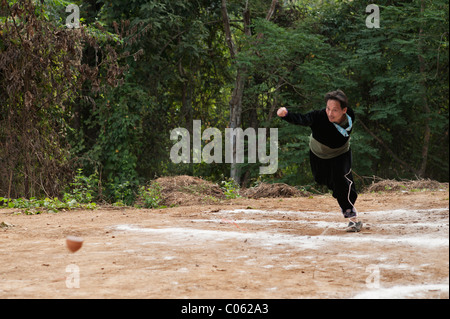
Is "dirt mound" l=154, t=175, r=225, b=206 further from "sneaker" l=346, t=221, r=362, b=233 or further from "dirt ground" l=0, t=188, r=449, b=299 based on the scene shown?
"sneaker" l=346, t=221, r=362, b=233

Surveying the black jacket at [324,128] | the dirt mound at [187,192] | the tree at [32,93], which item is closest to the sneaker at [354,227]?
the black jacket at [324,128]

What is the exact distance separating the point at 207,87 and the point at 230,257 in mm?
15541

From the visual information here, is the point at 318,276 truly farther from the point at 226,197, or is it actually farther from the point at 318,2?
the point at 318,2

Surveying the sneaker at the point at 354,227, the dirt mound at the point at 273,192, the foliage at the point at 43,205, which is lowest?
the dirt mound at the point at 273,192

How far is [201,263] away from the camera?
4.54 m

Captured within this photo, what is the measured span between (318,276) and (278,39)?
13.1 m

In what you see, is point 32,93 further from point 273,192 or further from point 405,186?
point 405,186

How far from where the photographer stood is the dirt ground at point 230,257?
3625mm

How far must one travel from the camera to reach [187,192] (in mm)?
11883

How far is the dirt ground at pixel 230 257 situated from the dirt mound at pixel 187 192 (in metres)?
2.91

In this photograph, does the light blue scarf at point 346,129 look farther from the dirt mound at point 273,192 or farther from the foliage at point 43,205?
the dirt mound at point 273,192

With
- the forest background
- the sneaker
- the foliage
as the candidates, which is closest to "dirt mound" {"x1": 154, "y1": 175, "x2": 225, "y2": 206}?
the forest background

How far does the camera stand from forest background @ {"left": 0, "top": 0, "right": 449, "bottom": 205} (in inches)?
454
